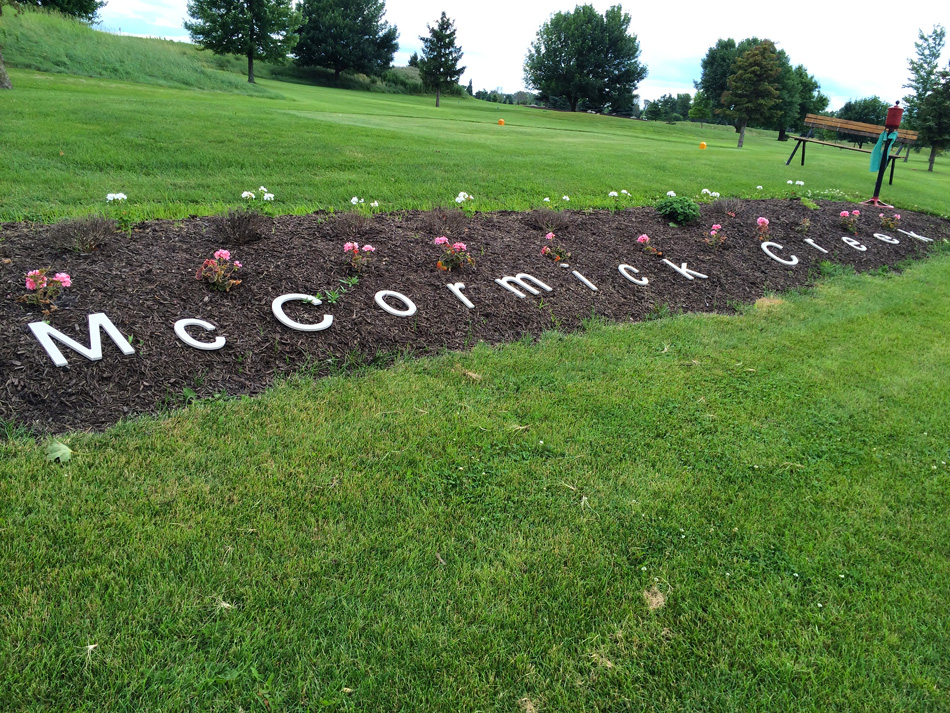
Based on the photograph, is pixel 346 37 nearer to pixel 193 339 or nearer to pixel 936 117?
pixel 936 117

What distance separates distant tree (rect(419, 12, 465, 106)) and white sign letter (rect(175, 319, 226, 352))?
4247 centimetres

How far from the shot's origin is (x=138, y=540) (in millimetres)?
2393

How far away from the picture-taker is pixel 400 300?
4664 mm

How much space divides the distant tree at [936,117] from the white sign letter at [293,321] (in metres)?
31.4

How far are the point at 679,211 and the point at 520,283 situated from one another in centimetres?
339

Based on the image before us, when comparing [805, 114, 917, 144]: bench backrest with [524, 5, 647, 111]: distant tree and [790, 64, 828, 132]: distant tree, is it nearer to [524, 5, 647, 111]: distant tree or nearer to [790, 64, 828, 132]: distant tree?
[524, 5, 647, 111]: distant tree

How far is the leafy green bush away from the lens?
7.46 m

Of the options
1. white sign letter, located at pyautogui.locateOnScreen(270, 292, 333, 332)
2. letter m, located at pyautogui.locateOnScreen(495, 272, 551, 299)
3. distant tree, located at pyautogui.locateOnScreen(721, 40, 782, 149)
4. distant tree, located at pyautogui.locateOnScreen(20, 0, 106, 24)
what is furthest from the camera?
distant tree, located at pyautogui.locateOnScreen(721, 40, 782, 149)

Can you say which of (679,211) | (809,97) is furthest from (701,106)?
(679,211)

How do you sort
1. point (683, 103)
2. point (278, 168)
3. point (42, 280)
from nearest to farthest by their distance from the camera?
point (42, 280)
point (278, 168)
point (683, 103)

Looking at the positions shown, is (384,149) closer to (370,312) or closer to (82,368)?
(370,312)

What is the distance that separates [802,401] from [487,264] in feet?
9.43

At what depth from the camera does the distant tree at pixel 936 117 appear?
2600 centimetres

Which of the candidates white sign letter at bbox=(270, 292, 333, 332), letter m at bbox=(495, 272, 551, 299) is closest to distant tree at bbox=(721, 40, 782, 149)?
letter m at bbox=(495, 272, 551, 299)
